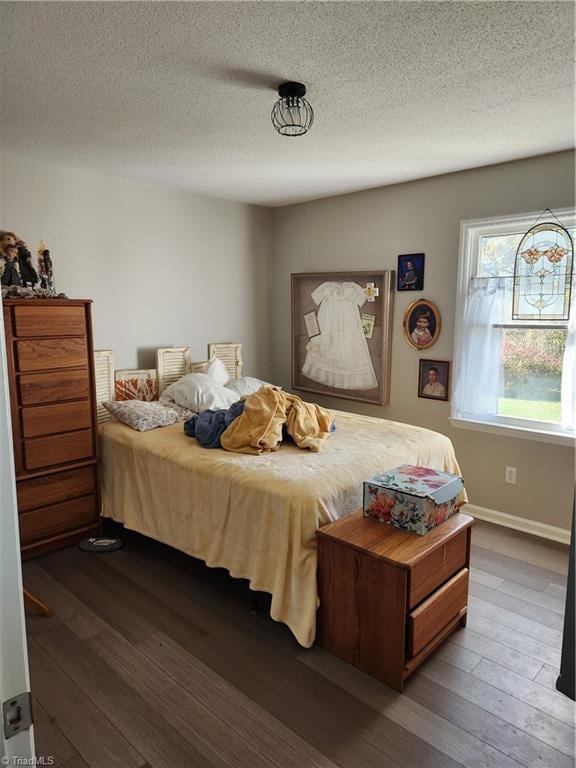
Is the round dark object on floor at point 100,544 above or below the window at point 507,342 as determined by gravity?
below

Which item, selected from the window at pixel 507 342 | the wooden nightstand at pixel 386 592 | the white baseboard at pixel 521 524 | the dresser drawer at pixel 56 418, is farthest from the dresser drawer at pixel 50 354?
the white baseboard at pixel 521 524

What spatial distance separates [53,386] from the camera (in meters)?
2.84

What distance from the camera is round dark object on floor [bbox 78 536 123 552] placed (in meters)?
2.96

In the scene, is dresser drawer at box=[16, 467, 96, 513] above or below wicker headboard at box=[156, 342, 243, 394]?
below

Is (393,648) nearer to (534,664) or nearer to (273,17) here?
(534,664)

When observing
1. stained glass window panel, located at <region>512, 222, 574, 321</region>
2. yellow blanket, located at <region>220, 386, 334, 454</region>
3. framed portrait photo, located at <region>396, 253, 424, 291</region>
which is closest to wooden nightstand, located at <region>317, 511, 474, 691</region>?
yellow blanket, located at <region>220, 386, 334, 454</region>

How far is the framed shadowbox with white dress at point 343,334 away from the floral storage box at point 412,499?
1.79 metres

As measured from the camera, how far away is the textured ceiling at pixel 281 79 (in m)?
1.55

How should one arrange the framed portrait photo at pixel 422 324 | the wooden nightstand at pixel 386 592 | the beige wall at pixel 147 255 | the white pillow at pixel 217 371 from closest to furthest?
the wooden nightstand at pixel 386 592 < the beige wall at pixel 147 255 < the framed portrait photo at pixel 422 324 < the white pillow at pixel 217 371

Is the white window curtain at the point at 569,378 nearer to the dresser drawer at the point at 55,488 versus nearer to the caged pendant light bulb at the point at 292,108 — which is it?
the caged pendant light bulb at the point at 292,108

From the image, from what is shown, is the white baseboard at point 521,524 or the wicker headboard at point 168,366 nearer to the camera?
the white baseboard at point 521,524

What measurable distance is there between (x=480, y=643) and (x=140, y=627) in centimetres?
155

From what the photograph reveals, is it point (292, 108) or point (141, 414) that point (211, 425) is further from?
point (292, 108)

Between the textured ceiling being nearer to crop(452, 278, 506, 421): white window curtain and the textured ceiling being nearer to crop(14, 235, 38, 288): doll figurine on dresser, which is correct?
crop(14, 235, 38, 288): doll figurine on dresser
